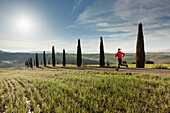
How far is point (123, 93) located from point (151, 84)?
8.74 feet

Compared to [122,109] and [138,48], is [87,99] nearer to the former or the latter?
[122,109]

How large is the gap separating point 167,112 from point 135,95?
4.65ft

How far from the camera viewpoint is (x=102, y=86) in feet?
21.1

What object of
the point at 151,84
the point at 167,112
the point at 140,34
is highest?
the point at 140,34

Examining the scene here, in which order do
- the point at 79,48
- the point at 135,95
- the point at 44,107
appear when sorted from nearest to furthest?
the point at 44,107
the point at 135,95
the point at 79,48

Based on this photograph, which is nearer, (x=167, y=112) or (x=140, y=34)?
(x=167, y=112)

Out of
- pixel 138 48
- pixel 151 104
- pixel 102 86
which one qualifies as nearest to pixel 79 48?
pixel 138 48

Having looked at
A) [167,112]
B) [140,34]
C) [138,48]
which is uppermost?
[140,34]

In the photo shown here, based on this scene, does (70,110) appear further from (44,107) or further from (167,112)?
(167,112)

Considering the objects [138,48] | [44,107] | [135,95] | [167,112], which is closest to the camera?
[167,112]

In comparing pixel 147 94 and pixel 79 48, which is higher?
pixel 79 48

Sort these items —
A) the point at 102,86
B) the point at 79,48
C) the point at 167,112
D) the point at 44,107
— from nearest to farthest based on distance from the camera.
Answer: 1. the point at 167,112
2. the point at 44,107
3. the point at 102,86
4. the point at 79,48

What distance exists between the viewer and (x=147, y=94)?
5.37 meters

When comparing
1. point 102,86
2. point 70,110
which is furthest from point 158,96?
point 70,110
